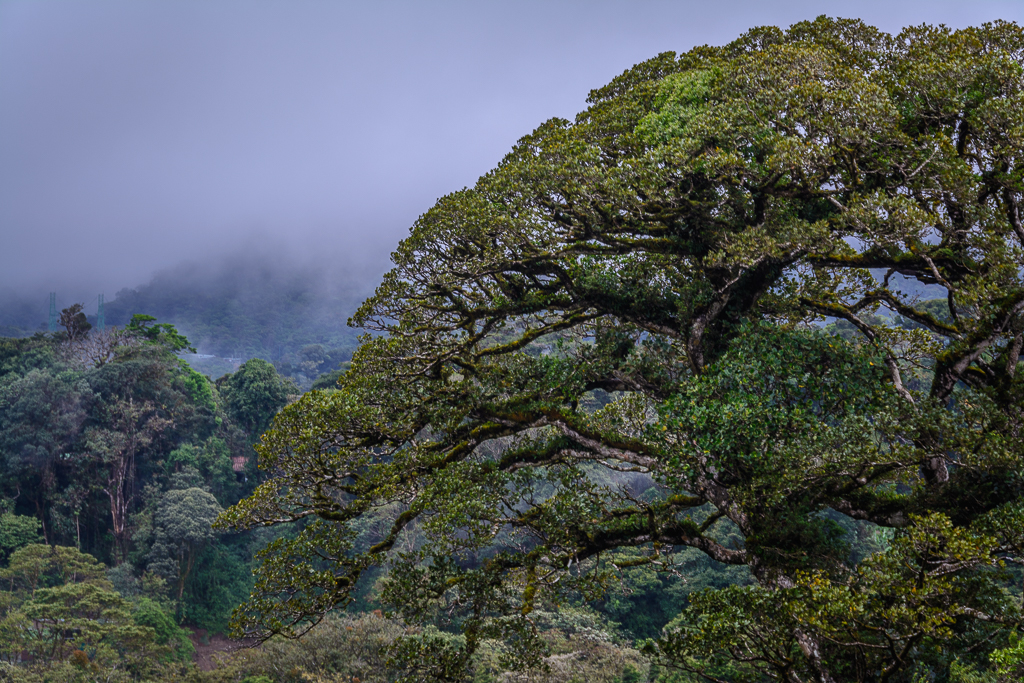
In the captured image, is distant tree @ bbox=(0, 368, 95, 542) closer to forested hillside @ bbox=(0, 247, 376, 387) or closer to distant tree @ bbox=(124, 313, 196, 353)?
distant tree @ bbox=(124, 313, 196, 353)

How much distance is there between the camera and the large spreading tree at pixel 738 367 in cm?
601

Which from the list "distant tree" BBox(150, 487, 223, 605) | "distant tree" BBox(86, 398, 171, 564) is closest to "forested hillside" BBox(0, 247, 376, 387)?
"distant tree" BBox(86, 398, 171, 564)

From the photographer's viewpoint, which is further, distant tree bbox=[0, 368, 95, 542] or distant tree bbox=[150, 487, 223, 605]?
distant tree bbox=[0, 368, 95, 542]

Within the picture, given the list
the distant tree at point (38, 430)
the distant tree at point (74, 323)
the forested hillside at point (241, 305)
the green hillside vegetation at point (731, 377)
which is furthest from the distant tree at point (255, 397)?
the forested hillside at point (241, 305)

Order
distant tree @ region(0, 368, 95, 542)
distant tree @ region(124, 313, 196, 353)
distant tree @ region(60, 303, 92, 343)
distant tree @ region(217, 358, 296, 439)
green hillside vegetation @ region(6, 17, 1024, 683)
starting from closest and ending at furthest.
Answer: green hillside vegetation @ region(6, 17, 1024, 683) → distant tree @ region(0, 368, 95, 542) → distant tree @ region(60, 303, 92, 343) → distant tree @ region(217, 358, 296, 439) → distant tree @ region(124, 313, 196, 353)

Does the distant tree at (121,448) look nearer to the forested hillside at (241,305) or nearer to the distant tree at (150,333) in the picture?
the distant tree at (150,333)

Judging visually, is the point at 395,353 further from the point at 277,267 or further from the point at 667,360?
the point at 277,267

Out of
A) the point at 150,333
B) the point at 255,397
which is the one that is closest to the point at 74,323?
the point at 150,333

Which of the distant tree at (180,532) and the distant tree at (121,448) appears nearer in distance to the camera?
the distant tree at (180,532)

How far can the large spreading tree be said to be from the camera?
6010 millimetres

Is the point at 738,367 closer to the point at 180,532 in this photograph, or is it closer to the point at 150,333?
the point at 180,532

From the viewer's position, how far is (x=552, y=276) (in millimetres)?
9578

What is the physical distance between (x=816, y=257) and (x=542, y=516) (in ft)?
14.7

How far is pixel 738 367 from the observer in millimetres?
6941
